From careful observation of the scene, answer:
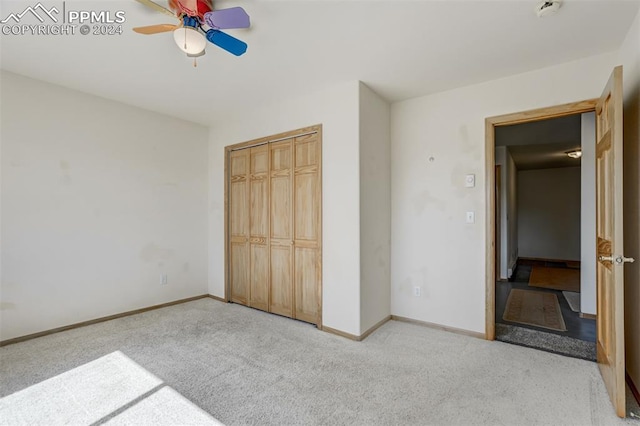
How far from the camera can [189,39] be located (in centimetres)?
190

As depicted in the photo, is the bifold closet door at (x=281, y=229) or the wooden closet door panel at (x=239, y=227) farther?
the wooden closet door panel at (x=239, y=227)

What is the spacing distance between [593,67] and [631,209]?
1.29 meters

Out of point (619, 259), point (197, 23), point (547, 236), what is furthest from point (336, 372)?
point (547, 236)

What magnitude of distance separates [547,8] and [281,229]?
304cm

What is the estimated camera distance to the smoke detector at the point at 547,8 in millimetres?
1881

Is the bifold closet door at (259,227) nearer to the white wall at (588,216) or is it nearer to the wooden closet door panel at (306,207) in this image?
the wooden closet door panel at (306,207)

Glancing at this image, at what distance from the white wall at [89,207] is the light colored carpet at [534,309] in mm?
4306

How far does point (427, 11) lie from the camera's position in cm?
199

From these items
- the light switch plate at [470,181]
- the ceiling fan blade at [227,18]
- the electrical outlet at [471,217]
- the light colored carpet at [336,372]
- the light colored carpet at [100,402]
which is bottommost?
the light colored carpet at [336,372]

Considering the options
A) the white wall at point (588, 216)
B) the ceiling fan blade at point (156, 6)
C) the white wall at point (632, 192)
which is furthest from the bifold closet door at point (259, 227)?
the white wall at point (588, 216)

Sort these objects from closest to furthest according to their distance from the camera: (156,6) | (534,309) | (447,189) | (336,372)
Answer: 1. (156,6)
2. (336,372)
3. (447,189)
4. (534,309)

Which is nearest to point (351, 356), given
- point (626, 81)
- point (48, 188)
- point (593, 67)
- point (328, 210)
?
point (328, 210)

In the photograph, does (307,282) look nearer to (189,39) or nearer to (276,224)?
(276,224)

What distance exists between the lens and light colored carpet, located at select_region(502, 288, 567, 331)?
3363 mm
